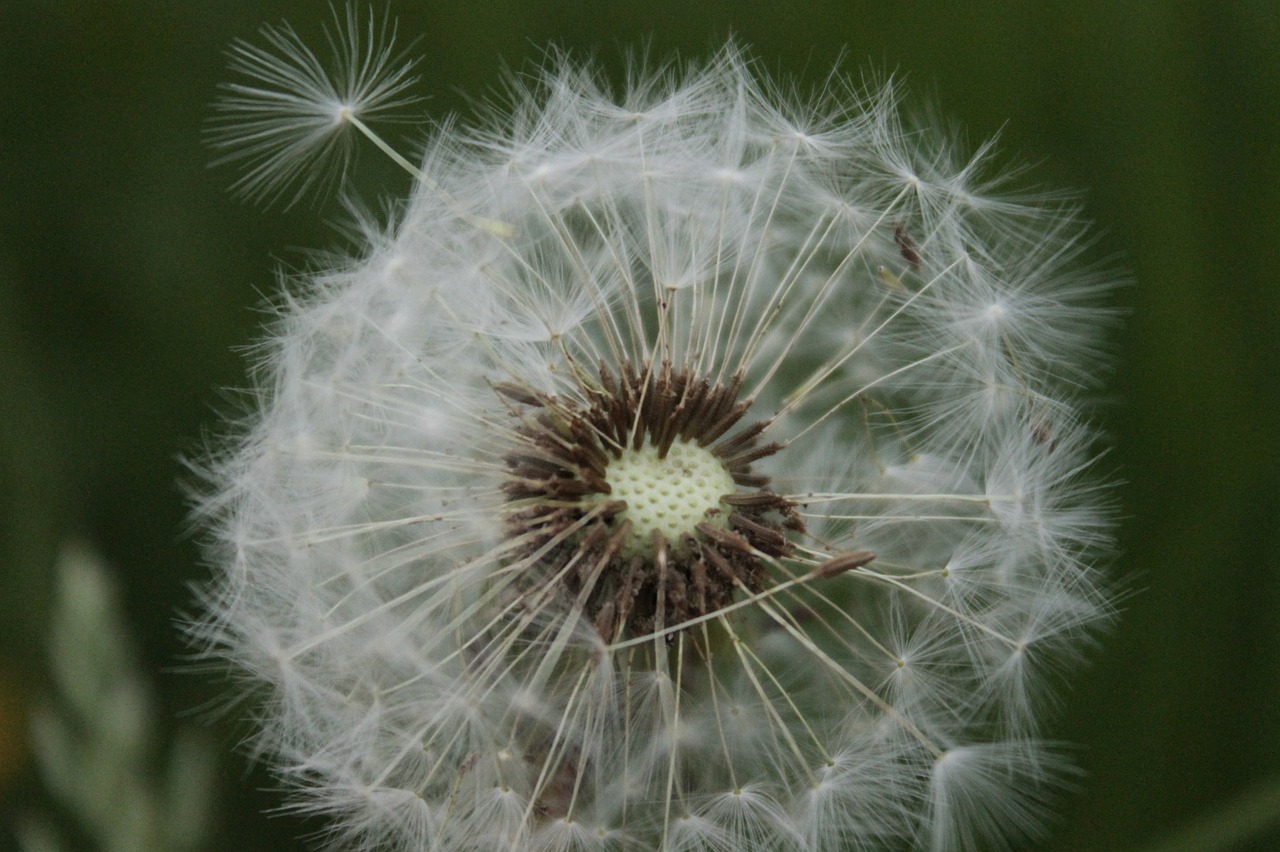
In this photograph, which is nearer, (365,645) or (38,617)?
(365,645)

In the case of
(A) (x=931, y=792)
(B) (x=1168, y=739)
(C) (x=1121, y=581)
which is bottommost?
(A) (x=931, y=792)

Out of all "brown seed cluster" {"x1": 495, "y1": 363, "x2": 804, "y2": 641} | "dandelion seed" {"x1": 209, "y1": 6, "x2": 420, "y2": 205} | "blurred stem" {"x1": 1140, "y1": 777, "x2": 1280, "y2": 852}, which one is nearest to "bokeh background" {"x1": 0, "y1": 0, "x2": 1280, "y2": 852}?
"blurred stem" {"x1": 1140, "y1": 777, "x2": 1280, "y2": 852}

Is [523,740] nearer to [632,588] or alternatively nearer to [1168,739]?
[632,588]

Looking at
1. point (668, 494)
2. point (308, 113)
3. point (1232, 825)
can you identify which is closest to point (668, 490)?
point (668, 494)

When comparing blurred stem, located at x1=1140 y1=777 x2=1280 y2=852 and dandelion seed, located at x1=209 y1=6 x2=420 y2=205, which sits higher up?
dandelion seed, located at x1=209 y1=6 x2=420 y2=205

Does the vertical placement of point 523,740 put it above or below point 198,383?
below

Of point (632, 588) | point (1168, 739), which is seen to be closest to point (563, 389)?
point (632, 588)

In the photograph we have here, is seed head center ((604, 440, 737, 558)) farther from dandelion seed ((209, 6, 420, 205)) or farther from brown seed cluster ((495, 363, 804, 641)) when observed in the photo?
dandelion seed ((209, 6, 420, 205))

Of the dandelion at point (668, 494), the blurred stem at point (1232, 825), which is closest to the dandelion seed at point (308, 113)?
the dandelion at point (668, 494)
